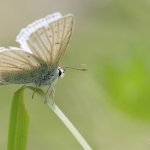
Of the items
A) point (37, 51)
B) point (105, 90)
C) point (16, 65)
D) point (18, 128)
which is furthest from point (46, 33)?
point (105, 90)

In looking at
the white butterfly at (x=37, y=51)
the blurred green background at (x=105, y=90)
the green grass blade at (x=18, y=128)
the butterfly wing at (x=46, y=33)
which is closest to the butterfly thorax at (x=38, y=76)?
the white butterfly at (x=37, y=51)

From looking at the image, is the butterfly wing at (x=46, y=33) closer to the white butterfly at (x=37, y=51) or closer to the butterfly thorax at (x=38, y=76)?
the white butterfly at (x=37, y=51)

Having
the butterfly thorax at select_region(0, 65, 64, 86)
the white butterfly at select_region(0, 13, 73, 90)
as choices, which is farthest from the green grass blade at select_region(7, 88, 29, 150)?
the butterfly thorax at select_region(0, 65, 64, 86)

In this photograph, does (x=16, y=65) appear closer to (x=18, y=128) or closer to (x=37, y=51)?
(x=37, y=51)

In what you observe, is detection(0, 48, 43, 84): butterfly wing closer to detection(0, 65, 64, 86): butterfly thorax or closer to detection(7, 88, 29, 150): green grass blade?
detection(0, 65, 64, 86): butterfly thorax

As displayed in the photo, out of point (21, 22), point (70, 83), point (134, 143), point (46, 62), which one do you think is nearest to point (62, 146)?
point (134, 143)

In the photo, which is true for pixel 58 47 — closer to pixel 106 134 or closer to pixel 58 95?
pixel 106 134
